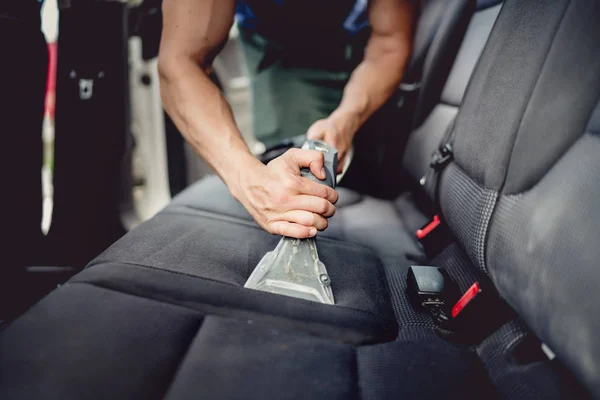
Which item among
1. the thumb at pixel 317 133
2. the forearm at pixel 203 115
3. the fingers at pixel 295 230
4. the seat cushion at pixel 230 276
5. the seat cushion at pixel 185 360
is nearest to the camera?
the seat cushion at pixel 185 360

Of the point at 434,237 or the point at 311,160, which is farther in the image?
the point at 434,237

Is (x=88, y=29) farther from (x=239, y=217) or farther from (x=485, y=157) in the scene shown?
(x=485, y=157)

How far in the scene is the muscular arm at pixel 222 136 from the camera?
25.8 inches

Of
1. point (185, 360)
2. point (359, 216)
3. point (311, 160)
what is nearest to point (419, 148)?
point (359, 216)

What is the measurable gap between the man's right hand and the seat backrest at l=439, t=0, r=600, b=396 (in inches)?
9.1

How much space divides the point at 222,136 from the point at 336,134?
0.29 m

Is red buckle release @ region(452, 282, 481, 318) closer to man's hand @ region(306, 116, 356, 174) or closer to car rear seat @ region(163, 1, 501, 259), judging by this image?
car rear seat @ region(163, 1, 501, 259)

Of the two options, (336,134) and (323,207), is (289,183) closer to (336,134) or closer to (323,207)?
(323,207)

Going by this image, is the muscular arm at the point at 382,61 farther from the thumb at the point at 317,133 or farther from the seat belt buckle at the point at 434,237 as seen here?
the seat belt buckle at the point at 434,237

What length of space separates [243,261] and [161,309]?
0.19 meters

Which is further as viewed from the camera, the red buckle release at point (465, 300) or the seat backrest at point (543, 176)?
the red buckle release at point (465, 300)

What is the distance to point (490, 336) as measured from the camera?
1.87ft

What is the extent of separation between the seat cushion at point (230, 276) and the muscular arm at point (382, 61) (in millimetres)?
522

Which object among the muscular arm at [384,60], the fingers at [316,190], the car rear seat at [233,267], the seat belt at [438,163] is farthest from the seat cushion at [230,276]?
the muscular arm at [384,60]
